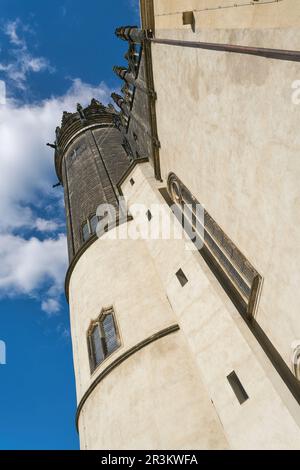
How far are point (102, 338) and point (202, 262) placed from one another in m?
4.25

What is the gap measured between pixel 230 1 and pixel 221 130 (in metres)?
2.20

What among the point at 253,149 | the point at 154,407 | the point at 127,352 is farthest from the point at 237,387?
the point at 253,149

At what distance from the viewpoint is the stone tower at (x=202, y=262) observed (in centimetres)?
600

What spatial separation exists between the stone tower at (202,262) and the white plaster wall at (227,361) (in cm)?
3

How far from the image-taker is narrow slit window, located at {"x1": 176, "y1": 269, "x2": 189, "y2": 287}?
9582 millimetres

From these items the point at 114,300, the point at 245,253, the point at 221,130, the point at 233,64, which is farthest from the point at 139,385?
the point at 233,64

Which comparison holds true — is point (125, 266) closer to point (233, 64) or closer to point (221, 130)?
point (221, 130)

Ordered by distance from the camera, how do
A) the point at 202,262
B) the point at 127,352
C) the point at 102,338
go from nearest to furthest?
1. the point at 202,262
2. the point at 127,352
3. the point at 102,338

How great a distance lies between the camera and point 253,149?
654cm

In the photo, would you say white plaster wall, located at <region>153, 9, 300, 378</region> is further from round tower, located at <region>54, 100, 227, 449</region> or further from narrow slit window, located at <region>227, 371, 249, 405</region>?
round tower, located at <region>54, 100, 227, 449</region>

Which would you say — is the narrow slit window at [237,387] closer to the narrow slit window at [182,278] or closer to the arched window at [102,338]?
the narrow slit window at [182,278]

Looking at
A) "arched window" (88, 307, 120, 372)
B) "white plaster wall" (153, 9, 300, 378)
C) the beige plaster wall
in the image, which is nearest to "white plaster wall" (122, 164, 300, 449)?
"white plaster wall" (153, 9, 300, 378)

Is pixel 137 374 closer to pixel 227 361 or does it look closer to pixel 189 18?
pixel 227 361

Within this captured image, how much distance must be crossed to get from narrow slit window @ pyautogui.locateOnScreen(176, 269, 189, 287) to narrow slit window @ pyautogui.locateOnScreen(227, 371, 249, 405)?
9.27 ft
